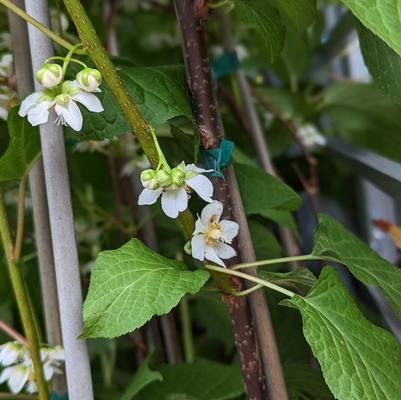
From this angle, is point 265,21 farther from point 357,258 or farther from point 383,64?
point 357,258

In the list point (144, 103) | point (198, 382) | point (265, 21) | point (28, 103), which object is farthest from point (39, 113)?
point (198, 382)

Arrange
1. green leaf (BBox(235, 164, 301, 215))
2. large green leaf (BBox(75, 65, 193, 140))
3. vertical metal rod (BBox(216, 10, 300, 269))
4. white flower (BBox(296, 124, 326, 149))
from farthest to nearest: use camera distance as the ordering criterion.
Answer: white flower (BBox(296, 124, 326, 149)) → vertical metal rod (BBox(216, 10, 300, 269)) → green leaf (BBox(235, 164, 301, 215)) → large green leaf (BBox(75, 65, 193, 140))

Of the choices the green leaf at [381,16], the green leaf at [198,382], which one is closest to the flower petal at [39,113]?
the green leaf at [381,16]

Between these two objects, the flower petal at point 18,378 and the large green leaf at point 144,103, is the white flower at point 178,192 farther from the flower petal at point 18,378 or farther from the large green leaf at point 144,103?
the flower petal at point 18,378

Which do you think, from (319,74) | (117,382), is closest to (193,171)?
(117,382)

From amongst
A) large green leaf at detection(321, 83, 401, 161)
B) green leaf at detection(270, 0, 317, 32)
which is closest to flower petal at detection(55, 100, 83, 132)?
green leaf at detection(270, 0, 317, 32)

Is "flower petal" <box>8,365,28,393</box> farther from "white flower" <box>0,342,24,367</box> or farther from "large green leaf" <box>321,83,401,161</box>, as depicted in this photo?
"large green leaf" <box>321,83,401,161</box>
